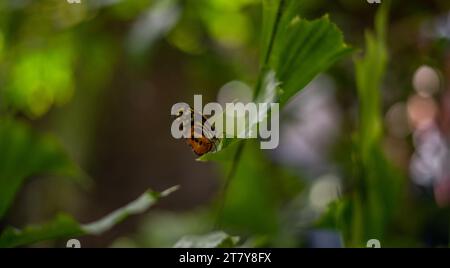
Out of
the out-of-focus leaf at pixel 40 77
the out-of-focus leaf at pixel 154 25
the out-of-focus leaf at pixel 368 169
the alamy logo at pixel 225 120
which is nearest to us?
the alamy logo at pixel 225 120

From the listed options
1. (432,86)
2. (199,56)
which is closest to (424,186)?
(432,86)

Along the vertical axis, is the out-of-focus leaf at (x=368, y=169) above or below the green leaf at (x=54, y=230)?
above

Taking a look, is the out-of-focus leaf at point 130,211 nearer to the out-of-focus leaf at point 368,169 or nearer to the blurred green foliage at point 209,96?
the blurred green foliage at point 209,96

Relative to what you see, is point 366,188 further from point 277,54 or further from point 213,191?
point 213,191

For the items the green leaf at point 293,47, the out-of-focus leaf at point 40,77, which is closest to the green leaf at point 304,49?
the green leaf at point 293,47

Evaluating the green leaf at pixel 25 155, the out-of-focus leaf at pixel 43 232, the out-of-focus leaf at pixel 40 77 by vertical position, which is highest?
the out-of-focus leaf at pixel 40 77

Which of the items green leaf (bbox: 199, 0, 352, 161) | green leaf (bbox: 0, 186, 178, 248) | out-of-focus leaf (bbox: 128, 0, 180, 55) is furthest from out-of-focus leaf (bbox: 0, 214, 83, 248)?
out-of-focus leaf (bbox: 128, 0, 180, 55)

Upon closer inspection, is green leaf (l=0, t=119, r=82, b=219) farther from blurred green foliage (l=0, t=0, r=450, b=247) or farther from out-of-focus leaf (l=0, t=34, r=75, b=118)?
out-of-focus leaf (l=0, t=34, r=75, b=118)
